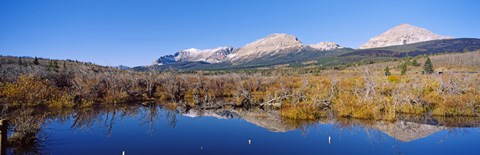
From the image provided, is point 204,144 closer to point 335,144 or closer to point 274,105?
point 335,144

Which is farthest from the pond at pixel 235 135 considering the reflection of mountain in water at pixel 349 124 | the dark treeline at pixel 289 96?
the dark treeline at pixel 289 96

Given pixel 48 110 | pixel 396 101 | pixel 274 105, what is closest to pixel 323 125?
pixel 396 101

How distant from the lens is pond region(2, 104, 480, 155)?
14336mm

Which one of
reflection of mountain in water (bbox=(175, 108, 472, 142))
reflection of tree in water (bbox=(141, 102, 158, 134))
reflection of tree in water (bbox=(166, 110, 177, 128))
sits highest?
reflection of mountain in water (bbox=(175, 108, 472, 142))

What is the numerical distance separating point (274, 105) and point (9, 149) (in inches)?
764

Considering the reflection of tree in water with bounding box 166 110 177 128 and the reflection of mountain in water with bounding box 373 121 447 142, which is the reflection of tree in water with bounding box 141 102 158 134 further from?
the reflection of mountain in water with bounding box 373 121 447 142

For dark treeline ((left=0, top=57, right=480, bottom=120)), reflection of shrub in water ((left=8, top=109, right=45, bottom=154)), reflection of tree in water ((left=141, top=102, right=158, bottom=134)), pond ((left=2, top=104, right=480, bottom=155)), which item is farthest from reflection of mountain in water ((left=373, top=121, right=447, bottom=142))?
reflection of shrub in water ((left=8, top=109, right=45, bottom=154))

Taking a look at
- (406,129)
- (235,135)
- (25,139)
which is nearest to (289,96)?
(406,129)

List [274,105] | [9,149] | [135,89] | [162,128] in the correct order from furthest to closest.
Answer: [135,89], [274,105], [162,128], [9,149]

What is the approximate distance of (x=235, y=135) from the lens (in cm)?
1762

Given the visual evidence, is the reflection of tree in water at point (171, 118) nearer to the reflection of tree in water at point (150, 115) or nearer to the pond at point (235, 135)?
the pond at point (235, 135)

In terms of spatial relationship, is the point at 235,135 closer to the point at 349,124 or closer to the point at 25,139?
the point at 349,124

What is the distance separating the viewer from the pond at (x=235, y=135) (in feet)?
47.0

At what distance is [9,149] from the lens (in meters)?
12.8
